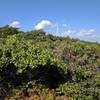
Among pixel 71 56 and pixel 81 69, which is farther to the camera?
pixel 71 56

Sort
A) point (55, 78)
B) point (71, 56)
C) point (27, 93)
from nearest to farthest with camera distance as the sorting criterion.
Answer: point (27, 93) < point (55, 78) < point (71, 56)

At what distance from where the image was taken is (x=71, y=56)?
15812 mm

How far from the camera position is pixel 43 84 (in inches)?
508

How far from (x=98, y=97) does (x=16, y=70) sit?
2.96 m

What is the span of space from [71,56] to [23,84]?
3658 millimetres

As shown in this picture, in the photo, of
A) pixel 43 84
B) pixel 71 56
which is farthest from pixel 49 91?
pixel 71 56

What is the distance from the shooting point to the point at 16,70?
12.6 meters

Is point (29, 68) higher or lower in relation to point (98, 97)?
higher

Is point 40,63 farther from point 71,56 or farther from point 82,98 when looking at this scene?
point 71,56

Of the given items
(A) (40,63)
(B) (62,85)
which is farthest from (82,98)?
(A) (40,63)

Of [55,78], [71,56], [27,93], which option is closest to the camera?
[27,93]

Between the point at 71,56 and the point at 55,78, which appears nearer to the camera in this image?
the point at 55,78

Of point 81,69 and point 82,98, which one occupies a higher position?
point 81,69

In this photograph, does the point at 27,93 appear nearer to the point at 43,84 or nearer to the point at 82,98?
the point at 43,84
